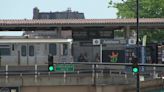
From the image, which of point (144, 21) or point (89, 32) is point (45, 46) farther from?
point (144, 21)

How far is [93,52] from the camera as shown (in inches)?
2014

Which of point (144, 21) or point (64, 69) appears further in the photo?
point (144, 21)

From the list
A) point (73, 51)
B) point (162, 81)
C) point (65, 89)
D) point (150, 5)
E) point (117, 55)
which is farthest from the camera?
point (150, 5)

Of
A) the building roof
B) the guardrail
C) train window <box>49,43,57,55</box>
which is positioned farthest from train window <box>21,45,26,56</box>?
the guardrail

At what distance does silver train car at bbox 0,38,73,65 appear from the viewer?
48688 mm

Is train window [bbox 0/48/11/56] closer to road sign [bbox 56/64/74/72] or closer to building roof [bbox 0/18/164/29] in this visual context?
building roof [bbox 0/18/164/29]

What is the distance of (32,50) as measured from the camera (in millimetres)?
49406

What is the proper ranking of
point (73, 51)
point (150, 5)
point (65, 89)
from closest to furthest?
point (65, 89) → point (73, 51) → point (150, 5)

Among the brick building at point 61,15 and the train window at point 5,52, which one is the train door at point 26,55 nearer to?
the train window at point 5,52

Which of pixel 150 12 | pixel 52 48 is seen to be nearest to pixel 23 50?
pixel 52 48

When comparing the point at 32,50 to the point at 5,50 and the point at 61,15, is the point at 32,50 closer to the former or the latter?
the point at 5,50

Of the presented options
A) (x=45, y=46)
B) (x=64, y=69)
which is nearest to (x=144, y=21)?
(x=45, y=46)

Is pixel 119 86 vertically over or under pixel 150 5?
under

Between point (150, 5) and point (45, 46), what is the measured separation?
61.2 ft
